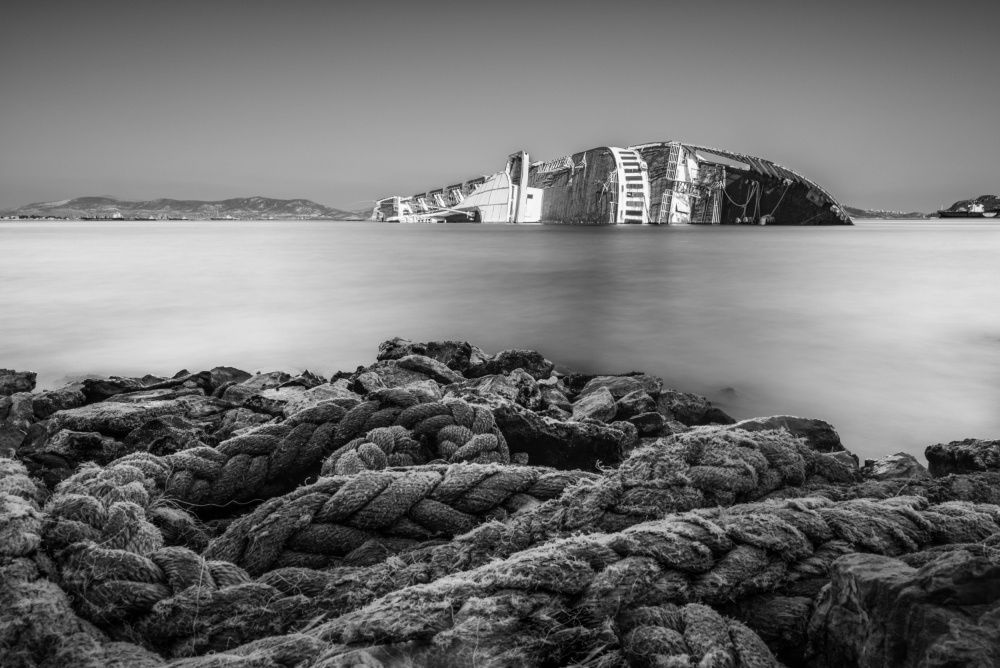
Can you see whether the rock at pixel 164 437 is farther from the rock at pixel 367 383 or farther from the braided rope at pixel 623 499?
the braided rope at pixel 623 499

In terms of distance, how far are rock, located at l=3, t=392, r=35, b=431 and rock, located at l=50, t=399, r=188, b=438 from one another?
0.74 m

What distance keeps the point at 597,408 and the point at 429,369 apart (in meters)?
1.93

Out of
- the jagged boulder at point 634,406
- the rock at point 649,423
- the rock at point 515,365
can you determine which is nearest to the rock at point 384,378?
the rock at point 515,365

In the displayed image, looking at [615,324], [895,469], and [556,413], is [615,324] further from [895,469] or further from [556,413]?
[895,469]

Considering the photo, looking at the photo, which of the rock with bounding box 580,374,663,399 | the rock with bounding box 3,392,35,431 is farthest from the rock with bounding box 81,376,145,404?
the rock with bounding box 580,374,663,399

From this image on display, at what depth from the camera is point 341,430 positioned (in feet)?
10.8

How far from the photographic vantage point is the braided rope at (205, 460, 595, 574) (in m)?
2.35

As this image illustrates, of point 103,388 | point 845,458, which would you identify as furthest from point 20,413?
point 845,458

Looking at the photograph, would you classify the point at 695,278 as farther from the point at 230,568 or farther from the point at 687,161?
the point at 687,161

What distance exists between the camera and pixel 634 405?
4840 mm

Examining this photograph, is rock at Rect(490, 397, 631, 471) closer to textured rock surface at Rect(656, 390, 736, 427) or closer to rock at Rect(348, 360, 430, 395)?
textured rock surface at Rect(656, 390, 736, 427)

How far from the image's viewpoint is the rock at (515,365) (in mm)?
6254

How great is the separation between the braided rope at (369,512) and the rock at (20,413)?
3464mm

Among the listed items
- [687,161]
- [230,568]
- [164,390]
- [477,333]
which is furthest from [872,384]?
[687,161]
